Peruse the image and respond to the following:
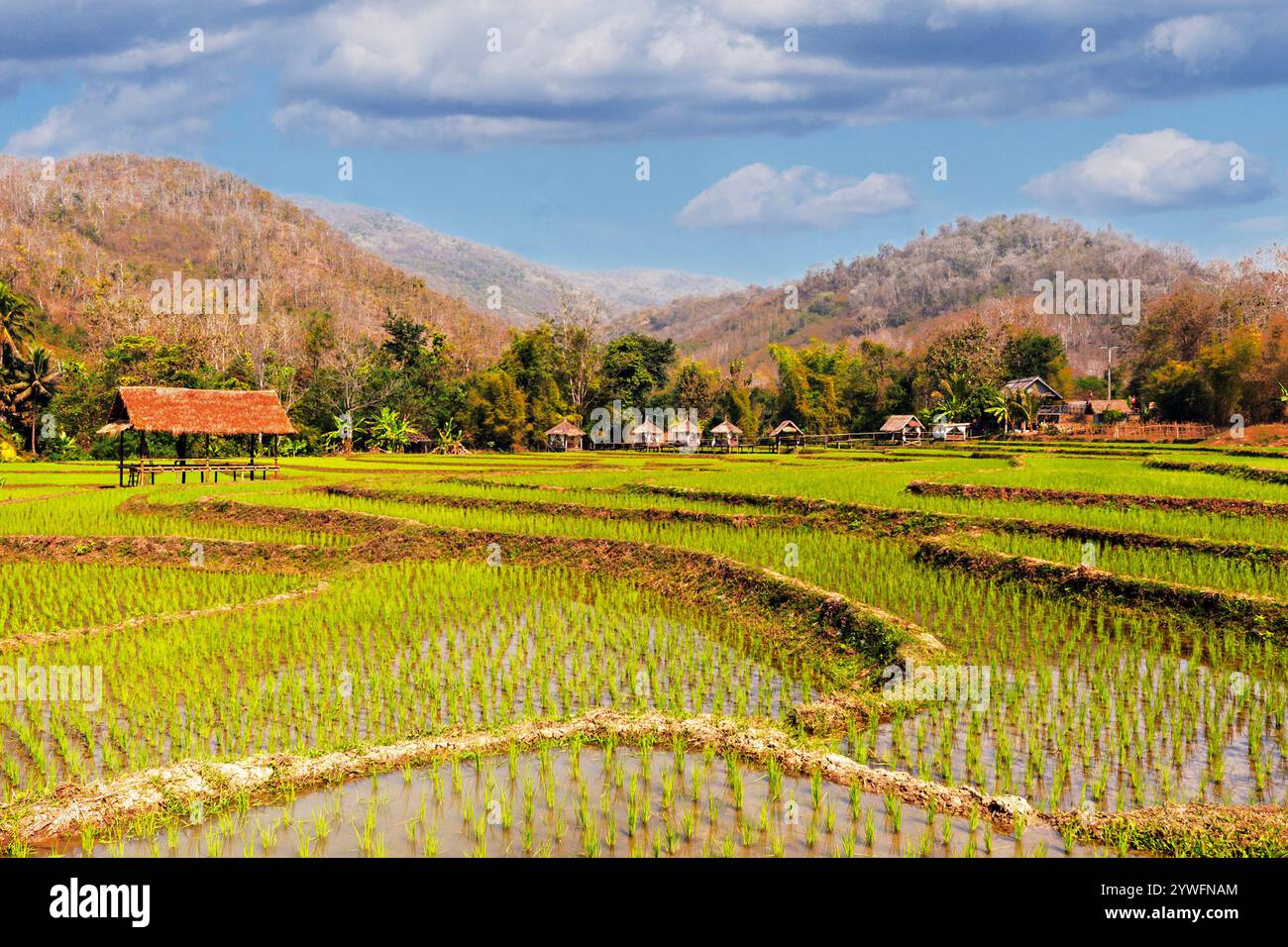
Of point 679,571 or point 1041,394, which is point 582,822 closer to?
point 679,571

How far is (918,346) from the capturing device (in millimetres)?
85312

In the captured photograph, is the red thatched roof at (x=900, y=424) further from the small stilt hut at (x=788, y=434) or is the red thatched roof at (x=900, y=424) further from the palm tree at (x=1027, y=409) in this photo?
the palm tree at (x=1027, y=409)

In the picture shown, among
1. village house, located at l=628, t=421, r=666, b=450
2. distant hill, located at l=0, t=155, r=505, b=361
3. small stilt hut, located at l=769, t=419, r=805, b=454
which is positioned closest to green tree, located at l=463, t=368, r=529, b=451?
village house, located at l=628, t=421, r=666, b=450

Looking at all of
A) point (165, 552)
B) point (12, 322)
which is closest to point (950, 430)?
point (12, 322)

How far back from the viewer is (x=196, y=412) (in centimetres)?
2909

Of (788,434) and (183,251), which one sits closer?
(788,434)

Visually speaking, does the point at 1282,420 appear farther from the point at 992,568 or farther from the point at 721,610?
the point at 721,610

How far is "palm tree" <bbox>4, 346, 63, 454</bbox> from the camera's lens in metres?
43.7

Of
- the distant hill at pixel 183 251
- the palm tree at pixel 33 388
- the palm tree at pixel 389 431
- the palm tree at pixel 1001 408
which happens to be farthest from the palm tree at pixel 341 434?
the palm tree at pixel 1001 408

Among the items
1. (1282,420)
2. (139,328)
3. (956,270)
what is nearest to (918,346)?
(1282,420)

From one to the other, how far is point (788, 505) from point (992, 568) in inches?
271

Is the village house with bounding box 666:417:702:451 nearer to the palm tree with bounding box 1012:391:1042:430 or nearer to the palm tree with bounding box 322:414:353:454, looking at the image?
the palm tree with bounding box 1012:391:1042:430

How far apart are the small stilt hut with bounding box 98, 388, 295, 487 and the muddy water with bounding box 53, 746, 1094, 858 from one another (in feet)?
82.2

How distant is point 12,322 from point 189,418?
81.7ft
